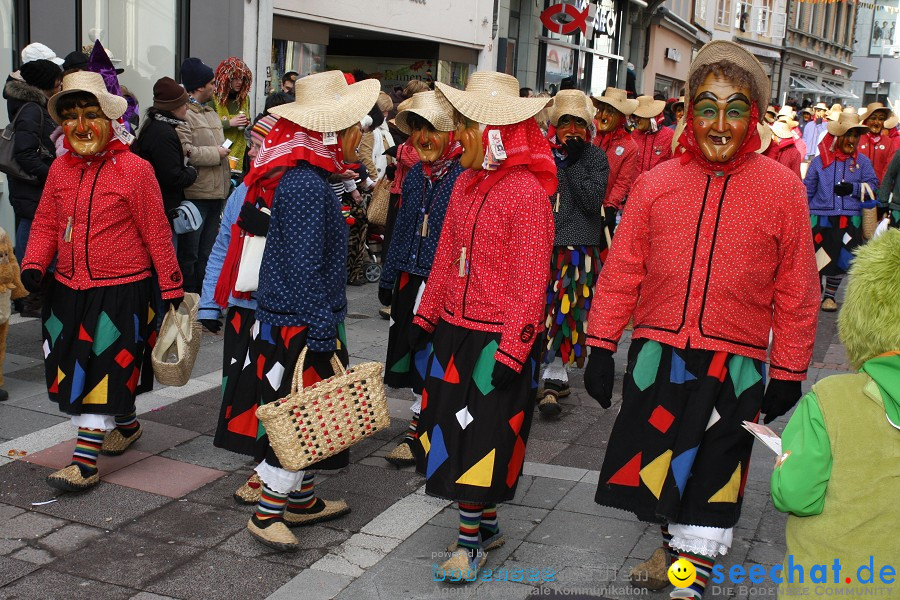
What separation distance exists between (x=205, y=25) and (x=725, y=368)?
971 centimetres

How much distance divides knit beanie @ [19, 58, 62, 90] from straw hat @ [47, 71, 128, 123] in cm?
290

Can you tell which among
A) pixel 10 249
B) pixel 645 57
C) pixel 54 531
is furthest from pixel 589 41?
pixel 54 531

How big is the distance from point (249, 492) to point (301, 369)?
101cm

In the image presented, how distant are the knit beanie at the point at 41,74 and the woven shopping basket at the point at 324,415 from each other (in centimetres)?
446

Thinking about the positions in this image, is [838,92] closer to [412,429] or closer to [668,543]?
[412,429]

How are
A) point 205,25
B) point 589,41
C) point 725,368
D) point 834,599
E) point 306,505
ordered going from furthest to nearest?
point 589,41, point 205,25, point 306,505, point 725,368, point 834,599

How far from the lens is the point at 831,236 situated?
10836mm

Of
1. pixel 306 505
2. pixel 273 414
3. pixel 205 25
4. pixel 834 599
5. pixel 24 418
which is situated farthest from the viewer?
pixel 205 25

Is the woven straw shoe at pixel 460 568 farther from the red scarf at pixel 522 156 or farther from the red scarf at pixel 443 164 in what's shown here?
the red scarf at pixel 443 164

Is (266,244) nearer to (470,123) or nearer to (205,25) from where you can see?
(470,123)

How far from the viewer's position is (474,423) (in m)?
4.18

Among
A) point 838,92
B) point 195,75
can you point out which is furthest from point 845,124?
point 838,92

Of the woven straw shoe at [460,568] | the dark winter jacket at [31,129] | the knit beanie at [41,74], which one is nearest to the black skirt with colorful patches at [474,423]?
the woven straw shoe at [460,568]

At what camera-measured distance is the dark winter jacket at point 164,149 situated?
26.0 feet
